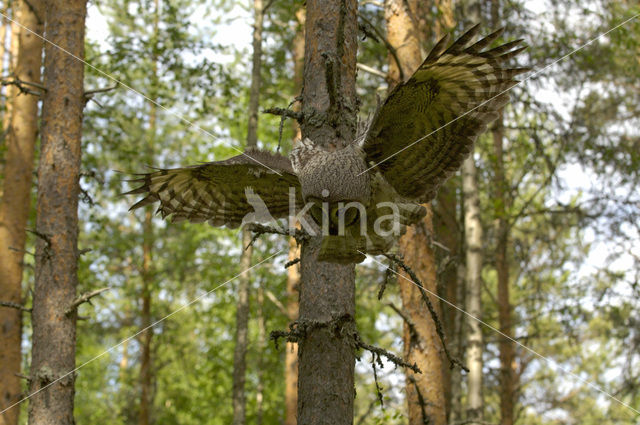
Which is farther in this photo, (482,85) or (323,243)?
(482,85)

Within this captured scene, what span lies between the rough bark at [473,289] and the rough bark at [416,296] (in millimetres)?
771

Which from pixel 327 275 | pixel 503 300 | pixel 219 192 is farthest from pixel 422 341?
pixel 503 300

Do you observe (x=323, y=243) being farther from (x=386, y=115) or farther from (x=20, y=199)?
(x=20, y=199)

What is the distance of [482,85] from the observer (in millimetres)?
4289

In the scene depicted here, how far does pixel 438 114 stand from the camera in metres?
4.42

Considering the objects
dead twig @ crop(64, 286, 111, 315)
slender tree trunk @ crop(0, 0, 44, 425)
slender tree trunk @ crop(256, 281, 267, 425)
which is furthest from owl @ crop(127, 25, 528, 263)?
slender tree trunk @ crop(256, 281, 267, 425)

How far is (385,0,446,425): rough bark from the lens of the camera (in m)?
6.75

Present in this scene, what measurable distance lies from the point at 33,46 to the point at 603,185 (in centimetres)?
961

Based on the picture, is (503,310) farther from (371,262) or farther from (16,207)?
(16,207)

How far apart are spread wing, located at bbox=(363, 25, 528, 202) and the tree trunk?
29 centimetres

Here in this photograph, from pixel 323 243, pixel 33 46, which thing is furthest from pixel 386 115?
pixel 33 46

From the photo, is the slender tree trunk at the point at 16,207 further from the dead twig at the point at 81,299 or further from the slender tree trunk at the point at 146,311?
the slender tree trunk at the point at 146,311

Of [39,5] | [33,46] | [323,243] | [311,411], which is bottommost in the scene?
[311,411]

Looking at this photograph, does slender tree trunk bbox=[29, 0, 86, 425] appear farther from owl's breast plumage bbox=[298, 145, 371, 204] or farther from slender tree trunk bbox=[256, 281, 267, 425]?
slender tree trunk bbox=[256, 281, 267, 425]
